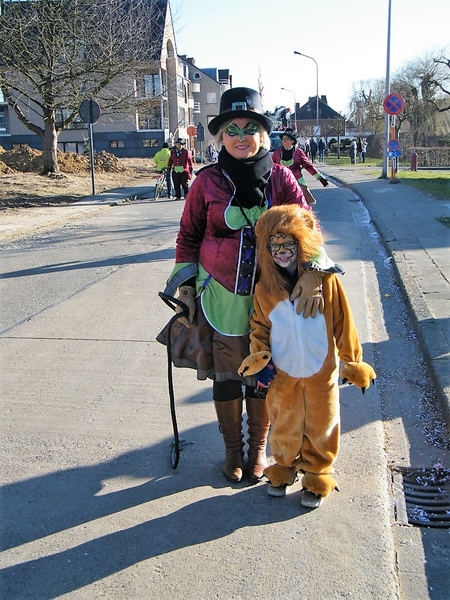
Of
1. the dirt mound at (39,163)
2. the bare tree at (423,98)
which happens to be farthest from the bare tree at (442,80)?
the dirt mound at (39,163)

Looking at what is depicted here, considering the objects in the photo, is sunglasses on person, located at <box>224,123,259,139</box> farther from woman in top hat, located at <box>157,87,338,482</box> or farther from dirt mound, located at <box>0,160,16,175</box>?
dirt mound, located at <box>0,160,16,175</box>

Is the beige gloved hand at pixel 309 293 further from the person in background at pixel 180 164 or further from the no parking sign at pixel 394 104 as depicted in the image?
the no parking sign at pixel 394 104

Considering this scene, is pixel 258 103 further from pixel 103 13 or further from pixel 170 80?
pixel 170 80

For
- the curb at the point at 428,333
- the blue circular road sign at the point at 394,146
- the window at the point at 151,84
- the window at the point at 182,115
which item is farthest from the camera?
the window at the point at 182,115

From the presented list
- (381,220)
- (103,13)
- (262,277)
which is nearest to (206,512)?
(262,277)

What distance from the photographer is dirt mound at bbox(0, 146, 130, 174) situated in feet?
84.4

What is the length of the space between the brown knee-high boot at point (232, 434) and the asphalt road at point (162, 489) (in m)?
0.09

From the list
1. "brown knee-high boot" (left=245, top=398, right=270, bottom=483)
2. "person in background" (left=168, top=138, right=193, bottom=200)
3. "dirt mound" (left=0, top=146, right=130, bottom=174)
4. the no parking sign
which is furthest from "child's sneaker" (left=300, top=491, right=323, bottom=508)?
"dirt mound" (left=0, top=146, right=130, bottom=174)

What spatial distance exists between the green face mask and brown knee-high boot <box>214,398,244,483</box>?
53.0 inches

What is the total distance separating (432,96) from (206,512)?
5726 cm

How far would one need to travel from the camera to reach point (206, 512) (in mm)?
2951

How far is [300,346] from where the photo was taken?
2.88 meters

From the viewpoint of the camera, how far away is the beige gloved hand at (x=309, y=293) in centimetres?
284

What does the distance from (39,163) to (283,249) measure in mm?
25079
